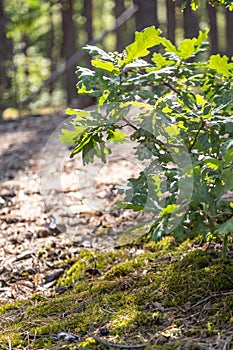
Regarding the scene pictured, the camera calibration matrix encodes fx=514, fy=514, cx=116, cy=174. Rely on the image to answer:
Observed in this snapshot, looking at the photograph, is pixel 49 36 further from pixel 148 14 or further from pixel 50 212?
pixel 50 212

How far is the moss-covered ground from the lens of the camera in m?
2.12

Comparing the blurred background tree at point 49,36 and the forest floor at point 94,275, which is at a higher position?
the blurred background tree at point 49,36

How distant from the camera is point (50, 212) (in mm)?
4254

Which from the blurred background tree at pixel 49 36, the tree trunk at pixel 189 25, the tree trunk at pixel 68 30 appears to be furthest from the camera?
the tree trunk at pixel 189 25

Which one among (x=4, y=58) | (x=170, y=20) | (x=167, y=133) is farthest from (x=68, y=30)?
(x=167, y=133)

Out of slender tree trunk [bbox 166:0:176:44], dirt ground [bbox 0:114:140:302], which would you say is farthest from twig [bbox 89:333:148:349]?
slender tree trunk [bbox 166:0:176:44]

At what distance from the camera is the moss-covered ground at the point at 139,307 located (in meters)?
2.12

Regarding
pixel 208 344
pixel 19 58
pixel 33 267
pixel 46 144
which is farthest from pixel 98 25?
pixel 208 344

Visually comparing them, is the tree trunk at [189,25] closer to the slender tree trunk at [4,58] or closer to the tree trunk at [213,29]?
the tree trunk at [213,29]

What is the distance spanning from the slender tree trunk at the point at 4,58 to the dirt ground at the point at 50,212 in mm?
4599

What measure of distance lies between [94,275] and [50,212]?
1116 millimetres

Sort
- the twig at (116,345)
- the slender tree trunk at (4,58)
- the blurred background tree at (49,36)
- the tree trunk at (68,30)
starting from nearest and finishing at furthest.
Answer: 1. the twig at (116,345)
2. the blurred background tree at (49,36)
3. the slender tree trunk at (4,58)
4. the tree trunk at (68,30)

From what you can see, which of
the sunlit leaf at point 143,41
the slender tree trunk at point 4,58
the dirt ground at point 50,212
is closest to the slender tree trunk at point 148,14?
the slender tree trunk at point 4,58

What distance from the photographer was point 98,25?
2383 cm
